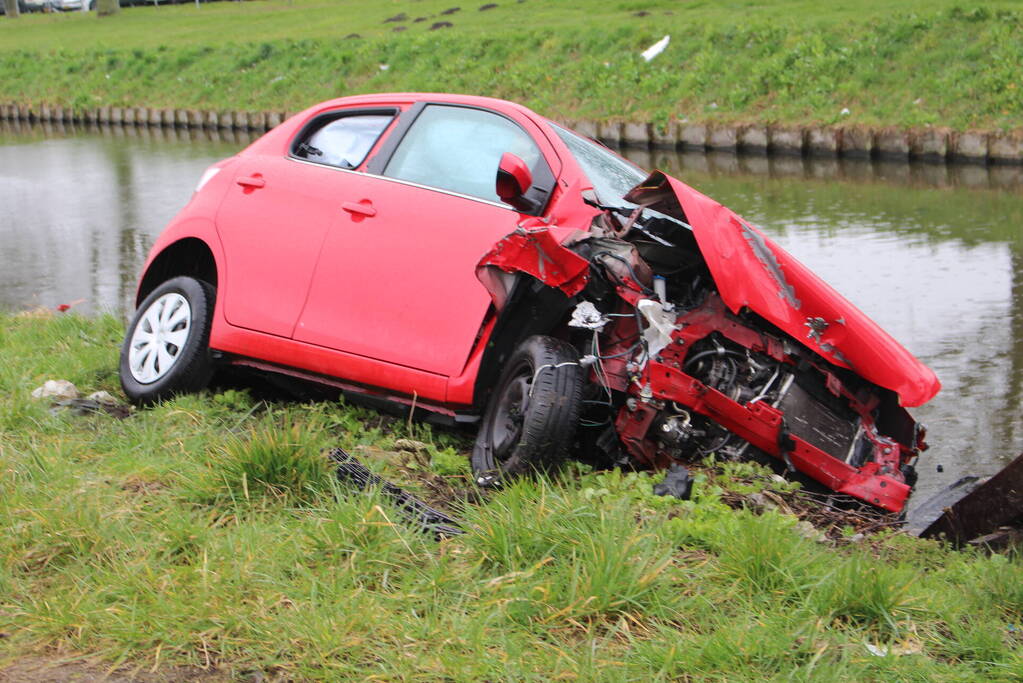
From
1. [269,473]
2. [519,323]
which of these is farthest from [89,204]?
[269,473]

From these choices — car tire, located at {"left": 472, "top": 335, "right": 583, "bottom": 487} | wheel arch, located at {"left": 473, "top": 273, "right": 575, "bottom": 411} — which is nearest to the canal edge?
wheel arch, located at {"left": 473, "top": 273, "right": 575, "bottom": 411}

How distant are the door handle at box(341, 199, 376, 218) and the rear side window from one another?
1.23ft

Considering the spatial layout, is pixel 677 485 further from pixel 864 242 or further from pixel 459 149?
pixel 864 242

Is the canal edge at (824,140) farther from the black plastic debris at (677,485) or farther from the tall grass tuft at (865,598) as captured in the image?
the tall grass tuft at (865,598)

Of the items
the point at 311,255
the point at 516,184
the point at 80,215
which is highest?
the point at 516,184

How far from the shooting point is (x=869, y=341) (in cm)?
498

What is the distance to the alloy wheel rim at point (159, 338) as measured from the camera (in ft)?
20.1

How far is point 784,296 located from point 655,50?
2173cm

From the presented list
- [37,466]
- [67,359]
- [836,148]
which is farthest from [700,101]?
[37,466]

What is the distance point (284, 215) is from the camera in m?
5.96

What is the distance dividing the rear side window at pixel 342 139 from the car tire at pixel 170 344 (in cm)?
90

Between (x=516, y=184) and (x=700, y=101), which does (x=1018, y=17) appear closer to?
(x=700, y=101)

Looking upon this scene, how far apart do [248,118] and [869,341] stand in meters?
27.0

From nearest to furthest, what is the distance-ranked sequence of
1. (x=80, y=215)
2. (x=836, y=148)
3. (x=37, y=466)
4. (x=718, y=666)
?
(x=718, y=666), (x=37, y=466), (x=80, y=215), (x=836, y=148)
